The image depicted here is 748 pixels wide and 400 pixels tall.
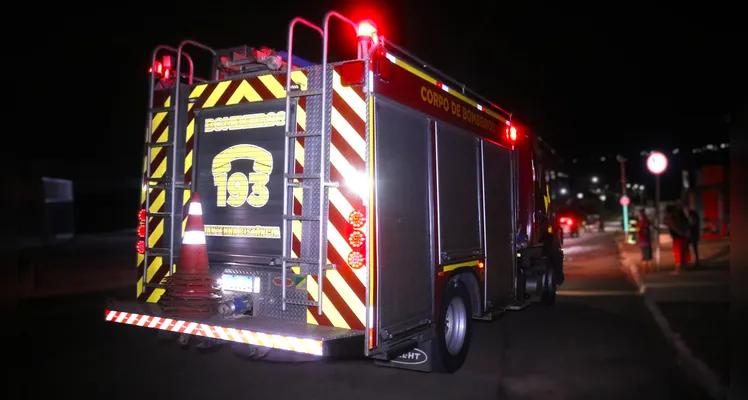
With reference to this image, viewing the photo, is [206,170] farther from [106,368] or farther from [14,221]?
[14,221]

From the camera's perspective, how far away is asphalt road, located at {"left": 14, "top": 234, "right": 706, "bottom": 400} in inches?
217

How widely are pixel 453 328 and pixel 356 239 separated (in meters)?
2.00

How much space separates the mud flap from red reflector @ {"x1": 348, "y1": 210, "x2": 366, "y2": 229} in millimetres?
1568

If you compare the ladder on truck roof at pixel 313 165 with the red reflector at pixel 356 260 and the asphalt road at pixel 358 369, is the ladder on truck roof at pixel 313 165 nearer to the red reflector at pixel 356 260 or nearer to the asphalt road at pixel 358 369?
the red reflector at pixel 356 260

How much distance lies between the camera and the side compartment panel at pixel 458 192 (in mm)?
5840

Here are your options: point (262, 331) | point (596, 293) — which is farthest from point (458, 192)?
A: point (596, 293)

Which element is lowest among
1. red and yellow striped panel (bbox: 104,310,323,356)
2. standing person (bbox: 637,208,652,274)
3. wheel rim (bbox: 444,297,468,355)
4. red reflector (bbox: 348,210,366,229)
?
wheel rim (bbox: 444,297,468,355)

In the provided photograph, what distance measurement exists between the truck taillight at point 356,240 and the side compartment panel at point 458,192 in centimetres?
129

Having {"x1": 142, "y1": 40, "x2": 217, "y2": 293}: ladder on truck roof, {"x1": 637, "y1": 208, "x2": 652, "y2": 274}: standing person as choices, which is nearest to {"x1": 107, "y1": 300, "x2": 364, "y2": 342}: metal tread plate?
{"x1": 142, "y1": 40, "x2": 217, "y2": 293}: ladder on truck roof

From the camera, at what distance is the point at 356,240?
15.3ft

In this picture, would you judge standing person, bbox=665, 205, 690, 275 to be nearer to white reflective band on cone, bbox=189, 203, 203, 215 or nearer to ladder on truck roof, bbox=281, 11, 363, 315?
ladder on truck roof, bbox=281, 11, 363, 315

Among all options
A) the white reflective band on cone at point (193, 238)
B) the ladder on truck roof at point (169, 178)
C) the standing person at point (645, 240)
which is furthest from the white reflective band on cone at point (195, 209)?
the standing person at point (645, 240)

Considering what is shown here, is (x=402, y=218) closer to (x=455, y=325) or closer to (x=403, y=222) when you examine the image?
(x=403, y=222)

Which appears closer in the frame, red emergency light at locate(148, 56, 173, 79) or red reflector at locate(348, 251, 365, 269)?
red reflector at locate(348, 251, 365, 269)
